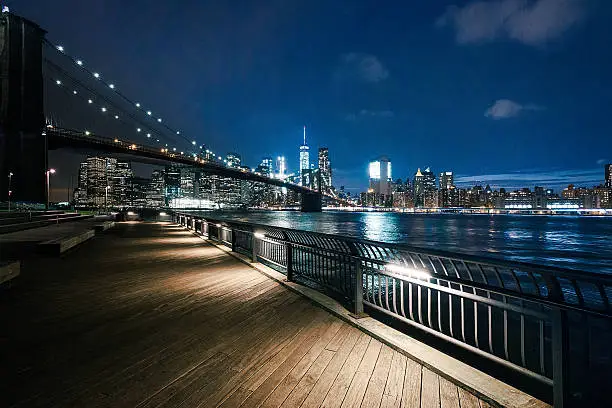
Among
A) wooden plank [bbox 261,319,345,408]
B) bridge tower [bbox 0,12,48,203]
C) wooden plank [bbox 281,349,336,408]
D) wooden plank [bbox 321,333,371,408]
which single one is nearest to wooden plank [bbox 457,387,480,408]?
wooden plank [bbox 321,333,371,408]

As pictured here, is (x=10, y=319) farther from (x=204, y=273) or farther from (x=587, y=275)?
(x=587, y=275)

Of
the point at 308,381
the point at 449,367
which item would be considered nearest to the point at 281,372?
the point at 308,381

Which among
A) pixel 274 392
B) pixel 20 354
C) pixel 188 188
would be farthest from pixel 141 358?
pixel 188 188

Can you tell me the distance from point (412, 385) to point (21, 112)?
58.9 m

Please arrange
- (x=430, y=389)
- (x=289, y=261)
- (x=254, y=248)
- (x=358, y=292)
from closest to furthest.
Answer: (x=430, y=389) → (x=358, y=292) → (x=289, y=261) → (x=254, y=248)

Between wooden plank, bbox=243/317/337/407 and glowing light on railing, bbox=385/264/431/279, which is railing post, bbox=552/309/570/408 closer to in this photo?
glowing light on railing, bbox=385/264/431/279

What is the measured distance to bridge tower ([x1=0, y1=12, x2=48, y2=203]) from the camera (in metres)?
44.6

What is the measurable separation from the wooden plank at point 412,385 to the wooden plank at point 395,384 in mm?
42

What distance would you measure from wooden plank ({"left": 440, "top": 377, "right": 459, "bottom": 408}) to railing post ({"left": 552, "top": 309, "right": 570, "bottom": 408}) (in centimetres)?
82

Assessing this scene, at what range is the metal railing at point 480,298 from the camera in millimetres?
3154

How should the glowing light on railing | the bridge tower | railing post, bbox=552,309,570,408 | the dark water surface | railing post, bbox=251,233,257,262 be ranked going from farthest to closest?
the bridge tower
the dark water surface
railing post, bbox=251,233,257,262
the glowing light on railing
railing post, bbox=552,309,570,408

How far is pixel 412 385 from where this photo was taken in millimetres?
3691

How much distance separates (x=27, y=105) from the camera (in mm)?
47312

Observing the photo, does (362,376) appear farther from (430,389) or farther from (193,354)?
(193,354)
